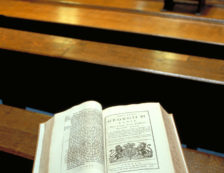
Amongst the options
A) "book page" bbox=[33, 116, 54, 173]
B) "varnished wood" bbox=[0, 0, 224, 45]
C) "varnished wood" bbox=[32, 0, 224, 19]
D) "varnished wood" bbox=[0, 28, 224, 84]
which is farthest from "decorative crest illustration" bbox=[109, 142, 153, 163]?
"varnished wood" bbox=[32, 0, 224, 19]

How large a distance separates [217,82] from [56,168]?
83 cm

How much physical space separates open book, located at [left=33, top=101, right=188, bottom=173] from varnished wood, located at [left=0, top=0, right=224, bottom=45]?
4.23 ft

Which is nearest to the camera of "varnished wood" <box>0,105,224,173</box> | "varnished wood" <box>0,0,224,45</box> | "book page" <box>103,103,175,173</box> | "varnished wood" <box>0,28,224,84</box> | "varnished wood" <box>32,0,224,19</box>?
"book page" <box>103,103,175,173</box>

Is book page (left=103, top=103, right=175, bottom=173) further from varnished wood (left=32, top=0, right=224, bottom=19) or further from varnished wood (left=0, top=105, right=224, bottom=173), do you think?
varnished wood (left=32, top=0, right=224, bottom=19)

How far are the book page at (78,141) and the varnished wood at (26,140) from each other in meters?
0.13

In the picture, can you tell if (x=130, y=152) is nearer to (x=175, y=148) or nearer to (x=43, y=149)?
(x=175, y=148)

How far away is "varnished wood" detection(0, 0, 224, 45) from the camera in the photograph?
1978mm

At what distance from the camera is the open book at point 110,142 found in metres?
0.67

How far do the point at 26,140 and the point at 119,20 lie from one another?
64.0 inches

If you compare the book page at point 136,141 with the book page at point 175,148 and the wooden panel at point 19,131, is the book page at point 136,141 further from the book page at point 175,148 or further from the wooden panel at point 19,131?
the wooden panel at point 19,131

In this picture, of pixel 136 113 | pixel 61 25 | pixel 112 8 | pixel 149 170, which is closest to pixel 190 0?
pixel 112 8

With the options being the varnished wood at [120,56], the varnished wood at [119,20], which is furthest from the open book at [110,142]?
the varnished wood at [119,20]

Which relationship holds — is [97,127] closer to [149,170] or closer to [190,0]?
[149,170]

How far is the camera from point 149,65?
126 centimetres
